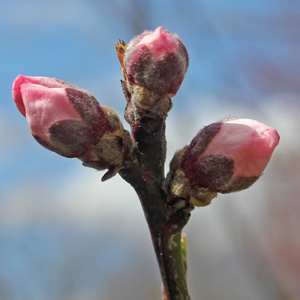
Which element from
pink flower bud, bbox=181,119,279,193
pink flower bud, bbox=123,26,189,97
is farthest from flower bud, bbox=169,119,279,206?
pink flower bud, bbox=123,26,189,97

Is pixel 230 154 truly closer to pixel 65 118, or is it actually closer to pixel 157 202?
pixel 157 202

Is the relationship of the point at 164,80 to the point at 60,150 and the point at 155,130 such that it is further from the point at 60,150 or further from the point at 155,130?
the point at 60,150

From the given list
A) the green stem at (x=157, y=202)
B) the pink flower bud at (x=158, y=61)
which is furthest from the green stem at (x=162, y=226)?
the pink flower bud at (x=158, y=61)

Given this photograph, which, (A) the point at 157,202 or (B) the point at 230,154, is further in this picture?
(A) the point at 157,202

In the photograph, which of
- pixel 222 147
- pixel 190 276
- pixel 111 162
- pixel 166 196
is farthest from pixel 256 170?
pixel 190 276

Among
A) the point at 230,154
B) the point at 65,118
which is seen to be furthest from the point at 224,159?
the point at 65,118

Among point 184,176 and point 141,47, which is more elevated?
point 141,47

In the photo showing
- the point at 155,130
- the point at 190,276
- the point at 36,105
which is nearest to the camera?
the point at 36,105

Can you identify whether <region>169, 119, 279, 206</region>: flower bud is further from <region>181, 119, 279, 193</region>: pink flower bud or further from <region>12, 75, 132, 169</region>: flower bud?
<region>12, 75, 132, 169</region>: flower bud
